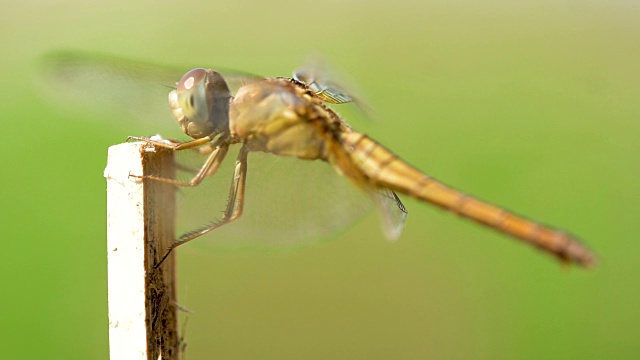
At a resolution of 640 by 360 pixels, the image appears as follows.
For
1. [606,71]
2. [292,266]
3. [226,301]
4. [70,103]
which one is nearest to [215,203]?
[70,103]

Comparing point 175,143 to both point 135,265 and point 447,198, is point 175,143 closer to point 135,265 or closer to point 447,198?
point 135,265

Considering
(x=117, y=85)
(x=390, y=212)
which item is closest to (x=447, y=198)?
(x=390, y=212)

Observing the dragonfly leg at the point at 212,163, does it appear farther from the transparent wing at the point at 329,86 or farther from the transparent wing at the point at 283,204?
the transparent wing at the point at 329,86

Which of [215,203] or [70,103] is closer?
[215,203]

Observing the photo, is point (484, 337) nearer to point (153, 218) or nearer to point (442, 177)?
point (442, 177)

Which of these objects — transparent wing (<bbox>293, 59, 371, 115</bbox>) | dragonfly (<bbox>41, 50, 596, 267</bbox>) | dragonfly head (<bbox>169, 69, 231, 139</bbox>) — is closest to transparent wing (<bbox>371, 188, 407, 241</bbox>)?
dragonfly (<bbox>41, 50, 596, 267</bbox>)
